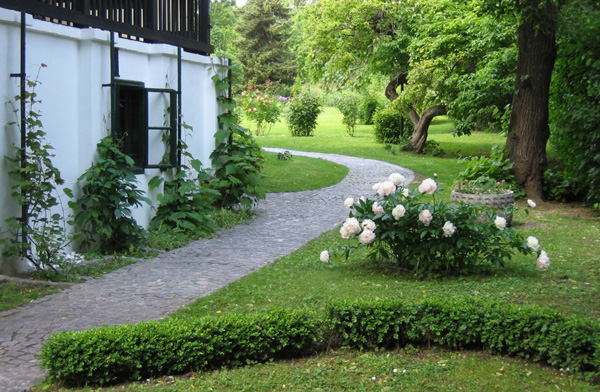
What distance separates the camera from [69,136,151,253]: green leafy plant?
819 centimetres

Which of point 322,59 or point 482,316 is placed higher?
point 322,59

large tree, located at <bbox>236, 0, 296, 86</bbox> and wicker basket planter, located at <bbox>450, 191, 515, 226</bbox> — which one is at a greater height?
large tree, located at <bbox>236, 0, 296, 86</bbox>

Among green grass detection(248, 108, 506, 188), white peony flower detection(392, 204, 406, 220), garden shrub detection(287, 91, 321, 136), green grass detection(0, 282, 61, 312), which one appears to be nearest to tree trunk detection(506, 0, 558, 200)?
green grass detection(248, 108, 506, 188)

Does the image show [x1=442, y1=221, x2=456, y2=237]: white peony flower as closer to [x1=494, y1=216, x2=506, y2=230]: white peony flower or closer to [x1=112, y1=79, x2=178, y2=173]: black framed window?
[x1=494, y1=216, x2=506, y2=230]: white peony flower

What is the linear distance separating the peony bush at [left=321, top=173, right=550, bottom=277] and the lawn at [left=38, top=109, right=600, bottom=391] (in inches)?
9.0

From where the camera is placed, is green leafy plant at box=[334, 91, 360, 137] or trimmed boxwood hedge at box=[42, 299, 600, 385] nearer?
trimmed boxwood hedge at box=[42, 299, 600, 385]

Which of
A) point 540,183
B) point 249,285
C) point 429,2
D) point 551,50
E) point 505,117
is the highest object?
point 429,2

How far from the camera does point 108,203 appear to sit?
827cm

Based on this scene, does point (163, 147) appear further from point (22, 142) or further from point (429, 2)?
point (429, 2)

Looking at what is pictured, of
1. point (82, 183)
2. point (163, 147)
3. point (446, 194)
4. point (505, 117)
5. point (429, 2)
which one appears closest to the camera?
point (82, 183)

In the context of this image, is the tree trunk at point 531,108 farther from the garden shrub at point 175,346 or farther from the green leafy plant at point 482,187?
the garden shrub at point 175,346

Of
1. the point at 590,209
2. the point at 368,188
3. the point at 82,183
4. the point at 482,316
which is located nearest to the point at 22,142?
the point at 82,183

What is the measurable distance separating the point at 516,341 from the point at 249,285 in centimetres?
311

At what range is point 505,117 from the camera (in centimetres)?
1538
